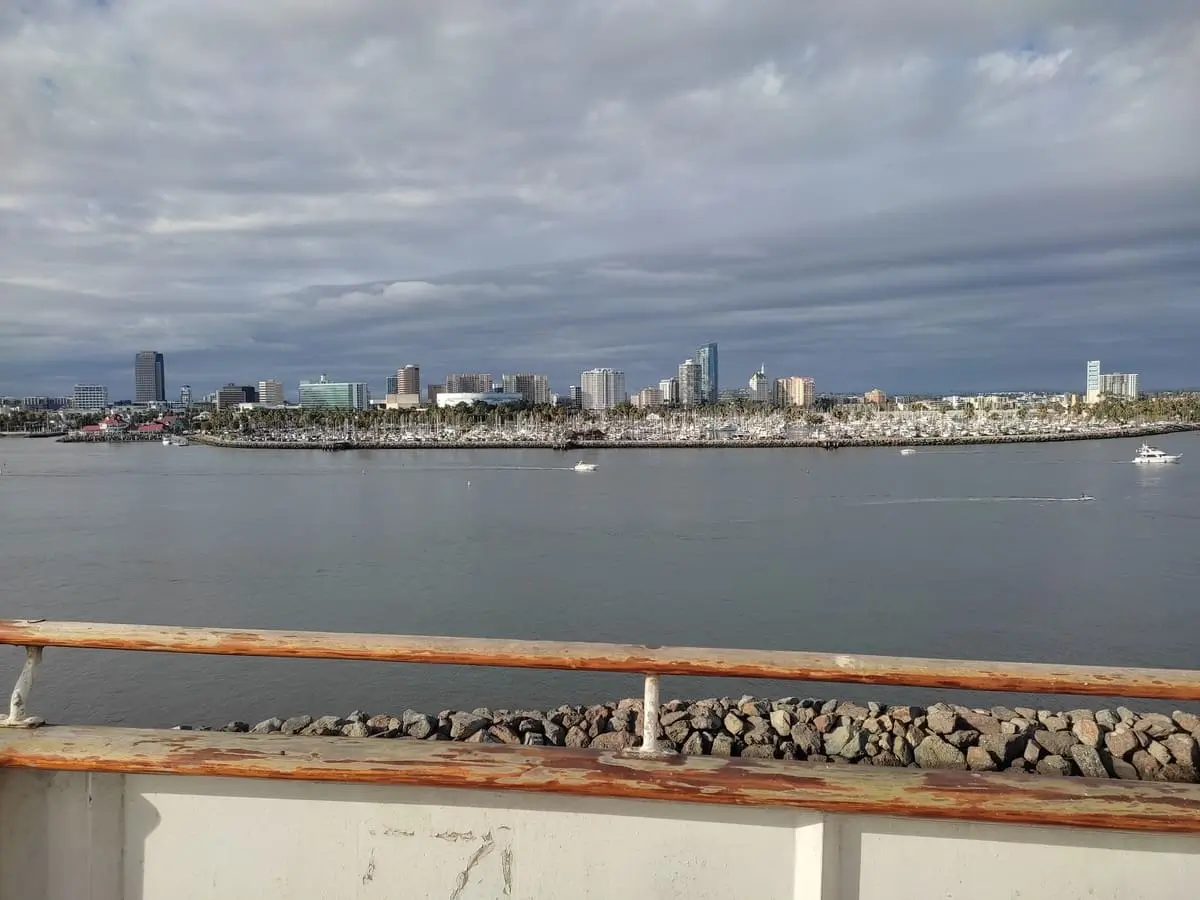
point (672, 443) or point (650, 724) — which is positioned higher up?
point (650, 724)

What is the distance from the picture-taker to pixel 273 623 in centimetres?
1395

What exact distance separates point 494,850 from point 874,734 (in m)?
4.01

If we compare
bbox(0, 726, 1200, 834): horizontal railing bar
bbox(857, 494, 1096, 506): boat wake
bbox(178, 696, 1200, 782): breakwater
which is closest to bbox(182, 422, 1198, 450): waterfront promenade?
bbox(857, 494, 1096, 506): boat wake

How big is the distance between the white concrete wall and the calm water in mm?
7524

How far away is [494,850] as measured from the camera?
1.74 meters

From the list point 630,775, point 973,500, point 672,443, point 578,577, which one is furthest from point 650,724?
point 672,443

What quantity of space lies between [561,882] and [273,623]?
1339cm

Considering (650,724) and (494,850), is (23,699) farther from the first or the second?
(650,724)

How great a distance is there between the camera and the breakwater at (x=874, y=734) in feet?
15.6

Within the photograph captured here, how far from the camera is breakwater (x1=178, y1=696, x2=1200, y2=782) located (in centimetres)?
475

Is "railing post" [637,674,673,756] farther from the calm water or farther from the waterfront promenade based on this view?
the waterfront promenade

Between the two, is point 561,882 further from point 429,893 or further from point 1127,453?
point 1127,453

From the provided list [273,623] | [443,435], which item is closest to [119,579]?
[273,623]

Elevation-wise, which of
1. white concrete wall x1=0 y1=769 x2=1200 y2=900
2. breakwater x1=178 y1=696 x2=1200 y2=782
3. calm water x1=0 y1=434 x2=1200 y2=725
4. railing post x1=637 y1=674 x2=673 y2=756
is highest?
railing post x1=637 y1=674 x2=673 y2=756
